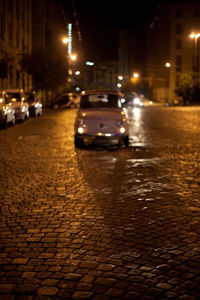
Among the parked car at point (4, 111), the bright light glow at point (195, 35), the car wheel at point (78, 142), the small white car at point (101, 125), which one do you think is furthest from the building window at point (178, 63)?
the car wheel at point (78, 142)

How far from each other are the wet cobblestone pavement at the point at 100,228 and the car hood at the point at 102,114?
112 inches

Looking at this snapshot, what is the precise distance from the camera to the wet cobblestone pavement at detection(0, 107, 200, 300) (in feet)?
14.0

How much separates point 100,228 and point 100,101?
10207 mm

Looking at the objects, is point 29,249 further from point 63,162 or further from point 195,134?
point 195,134

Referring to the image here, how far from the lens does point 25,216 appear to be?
6.77 metres

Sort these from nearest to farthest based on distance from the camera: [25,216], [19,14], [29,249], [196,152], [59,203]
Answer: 1. [29,249]
2. [25,216]
3. [59,203]
4. [196,152]
5. [19,14]

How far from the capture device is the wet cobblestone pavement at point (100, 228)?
4281 mm

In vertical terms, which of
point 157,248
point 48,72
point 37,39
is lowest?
point 157,248

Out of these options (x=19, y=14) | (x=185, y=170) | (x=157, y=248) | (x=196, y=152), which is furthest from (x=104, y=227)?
(x=19, y=14)

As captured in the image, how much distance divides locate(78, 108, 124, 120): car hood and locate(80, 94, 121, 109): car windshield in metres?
0.36

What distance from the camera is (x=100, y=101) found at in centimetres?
1606

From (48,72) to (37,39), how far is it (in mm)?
12951

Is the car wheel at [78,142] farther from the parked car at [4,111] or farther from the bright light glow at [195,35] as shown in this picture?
the bright light glow at [195,35]

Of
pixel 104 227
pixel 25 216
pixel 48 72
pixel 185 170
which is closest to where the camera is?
pixel 104 227
